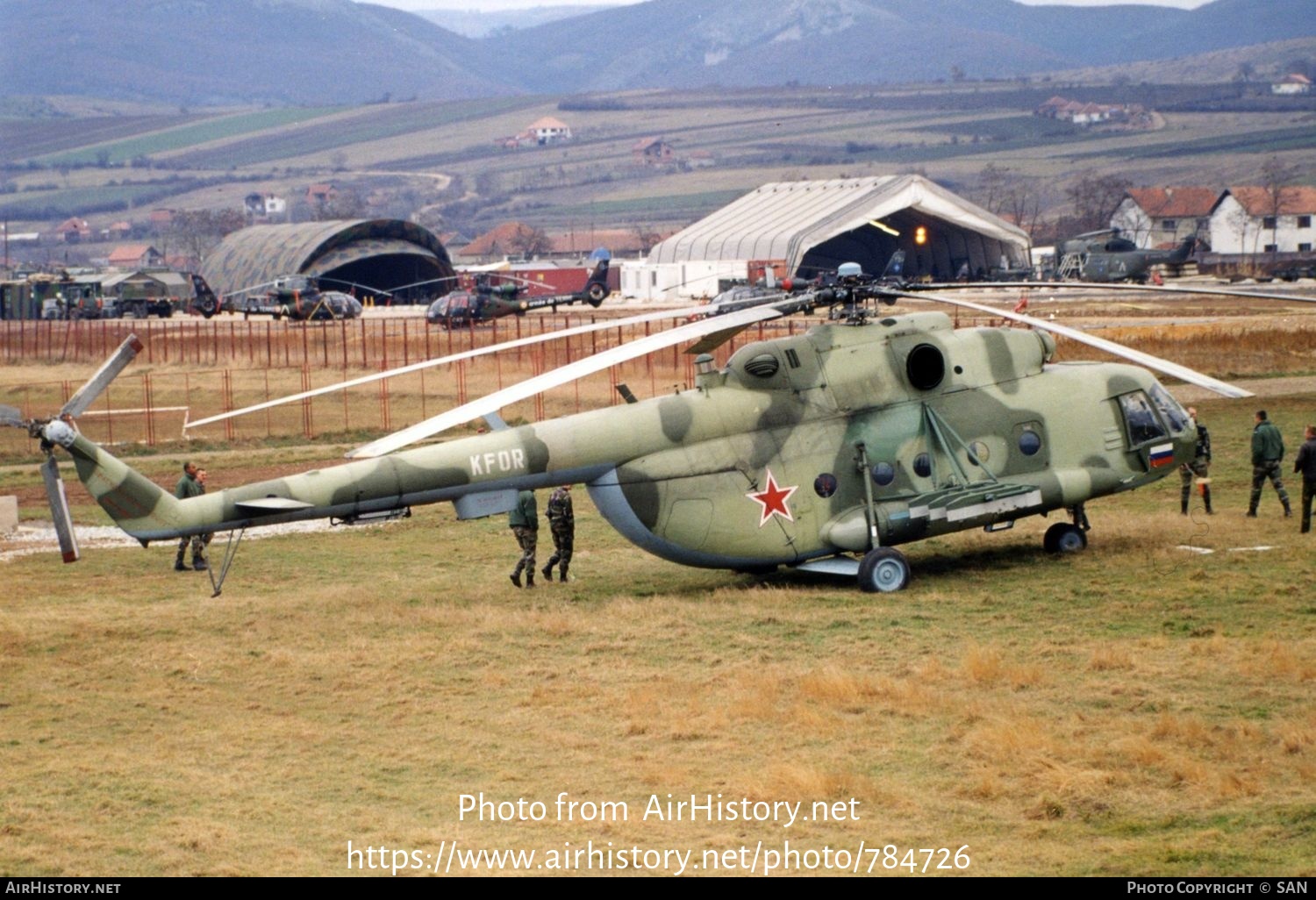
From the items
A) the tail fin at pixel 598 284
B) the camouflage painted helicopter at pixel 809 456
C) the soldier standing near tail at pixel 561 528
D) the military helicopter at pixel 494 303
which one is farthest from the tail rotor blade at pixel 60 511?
the tail fin at pixel 598 284

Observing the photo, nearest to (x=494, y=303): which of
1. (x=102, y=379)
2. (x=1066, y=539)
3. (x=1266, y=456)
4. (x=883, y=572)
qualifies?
(x=1266, y=456)

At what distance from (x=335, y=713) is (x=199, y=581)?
8580 mm

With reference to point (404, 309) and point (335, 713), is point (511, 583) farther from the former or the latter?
point (404, 309)

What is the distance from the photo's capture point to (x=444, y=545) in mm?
25812

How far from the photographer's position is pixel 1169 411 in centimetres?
2166

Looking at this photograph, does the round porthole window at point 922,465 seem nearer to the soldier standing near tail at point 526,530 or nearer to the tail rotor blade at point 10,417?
the soldier standing near tail at point 526,530

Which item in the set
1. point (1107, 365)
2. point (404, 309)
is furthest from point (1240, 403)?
point (404, 309)

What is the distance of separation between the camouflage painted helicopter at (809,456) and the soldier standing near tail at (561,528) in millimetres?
1219

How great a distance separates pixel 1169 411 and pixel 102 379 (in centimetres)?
1415

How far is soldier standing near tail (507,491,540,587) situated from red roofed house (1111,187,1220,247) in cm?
13195

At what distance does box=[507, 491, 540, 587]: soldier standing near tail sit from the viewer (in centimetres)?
2045

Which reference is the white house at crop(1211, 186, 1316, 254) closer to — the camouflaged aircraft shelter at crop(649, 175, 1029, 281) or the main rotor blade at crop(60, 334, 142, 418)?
the camouflaged aircraft shelter at crop(649, 175, 1029, 281)

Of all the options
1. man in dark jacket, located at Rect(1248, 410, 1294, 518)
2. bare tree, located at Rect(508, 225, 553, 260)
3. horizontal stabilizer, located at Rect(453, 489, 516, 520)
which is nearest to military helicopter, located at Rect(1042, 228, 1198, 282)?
man in dark jacket, located at Rect(1248, 410, 1294, 518)

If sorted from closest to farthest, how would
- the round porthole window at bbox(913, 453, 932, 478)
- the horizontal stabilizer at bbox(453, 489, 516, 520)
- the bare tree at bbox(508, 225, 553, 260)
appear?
the horizontal stabilizer at bbox(453, 489, 516, 520) < the round porthole window at bbox(913, 453, 932, 478) < the bare tree at bbox(508, 225, 553, 260)
